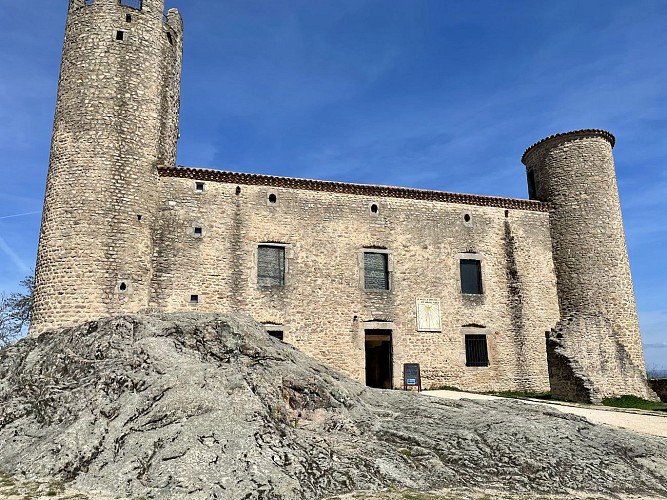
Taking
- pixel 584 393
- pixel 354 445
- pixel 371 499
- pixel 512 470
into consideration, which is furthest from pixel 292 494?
pixel 584 393

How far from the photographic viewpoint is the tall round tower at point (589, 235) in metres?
20.0

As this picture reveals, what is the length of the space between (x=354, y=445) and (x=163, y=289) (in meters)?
10.6

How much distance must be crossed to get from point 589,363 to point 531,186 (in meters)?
8.54

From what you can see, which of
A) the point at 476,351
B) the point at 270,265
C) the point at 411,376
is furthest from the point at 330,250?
the point at 476,351

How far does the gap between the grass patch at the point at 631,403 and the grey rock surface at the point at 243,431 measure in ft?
31.4

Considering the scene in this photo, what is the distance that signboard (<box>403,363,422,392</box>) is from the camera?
1802cm

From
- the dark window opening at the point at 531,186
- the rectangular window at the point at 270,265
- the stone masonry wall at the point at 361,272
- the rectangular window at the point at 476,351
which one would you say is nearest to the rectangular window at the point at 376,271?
the stone masonry wall at the point at 361,272

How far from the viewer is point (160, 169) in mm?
17141

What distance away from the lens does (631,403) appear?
18.2 meters

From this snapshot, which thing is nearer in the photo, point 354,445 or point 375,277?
point 354,445

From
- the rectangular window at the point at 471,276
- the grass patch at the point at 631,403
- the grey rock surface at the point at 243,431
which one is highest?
the rectangular window at the point at 471,276

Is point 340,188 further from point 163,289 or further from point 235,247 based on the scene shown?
point 163,289

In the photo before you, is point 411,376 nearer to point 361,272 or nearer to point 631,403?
point 361,272

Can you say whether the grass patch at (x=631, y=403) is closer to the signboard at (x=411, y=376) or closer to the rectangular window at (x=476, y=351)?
the rectangular window at (x=476, y=351)
